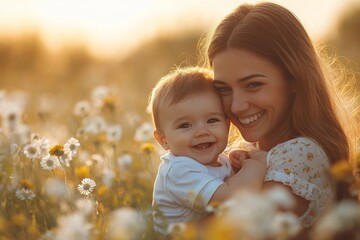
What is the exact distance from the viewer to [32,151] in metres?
3.49

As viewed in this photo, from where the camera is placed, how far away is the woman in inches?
125

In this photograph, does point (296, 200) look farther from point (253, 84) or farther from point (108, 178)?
point (108, 178)

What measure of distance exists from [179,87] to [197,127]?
0.20m

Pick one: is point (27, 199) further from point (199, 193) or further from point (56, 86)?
point (56, 86)

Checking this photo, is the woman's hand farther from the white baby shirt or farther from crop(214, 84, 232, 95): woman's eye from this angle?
crop(214, 84, 232, 95): woman's eye

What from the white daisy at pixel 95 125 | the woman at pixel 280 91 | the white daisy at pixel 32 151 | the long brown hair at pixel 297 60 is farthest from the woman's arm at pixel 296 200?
the white daisy at pixel 95 125

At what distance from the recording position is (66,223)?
5.64 ft

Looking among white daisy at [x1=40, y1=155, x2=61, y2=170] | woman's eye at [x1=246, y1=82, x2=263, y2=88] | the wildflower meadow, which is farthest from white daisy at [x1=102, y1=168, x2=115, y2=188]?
woman's eye at [x1=246, y1=82, x2=263, y2=88]

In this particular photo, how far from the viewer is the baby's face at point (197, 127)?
10.3ft

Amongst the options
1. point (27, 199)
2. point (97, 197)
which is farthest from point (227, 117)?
point (27, 199)

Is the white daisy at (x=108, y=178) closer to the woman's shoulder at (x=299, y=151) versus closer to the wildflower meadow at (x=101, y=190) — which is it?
the wildflower meadow at (x=101, y=190)

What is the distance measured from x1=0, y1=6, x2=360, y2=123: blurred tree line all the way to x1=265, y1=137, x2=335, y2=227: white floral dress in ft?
19.3

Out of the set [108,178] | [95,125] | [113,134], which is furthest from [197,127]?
[95,125]

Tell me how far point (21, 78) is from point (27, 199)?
952 cm
